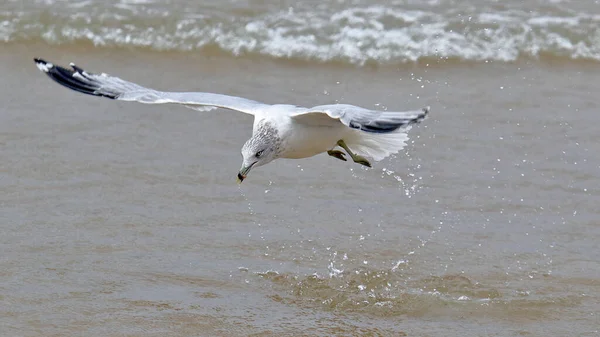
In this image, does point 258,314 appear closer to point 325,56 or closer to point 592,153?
point 592,153

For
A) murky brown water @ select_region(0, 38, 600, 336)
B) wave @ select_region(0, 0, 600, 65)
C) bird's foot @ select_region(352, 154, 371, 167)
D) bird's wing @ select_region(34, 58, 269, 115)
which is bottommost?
murky brown water @ select_region(0, 38, 600, 336)

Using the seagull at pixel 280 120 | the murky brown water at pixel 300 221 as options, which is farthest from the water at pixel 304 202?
the seagull at pixel 280 120

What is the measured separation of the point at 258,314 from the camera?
17.6 ft

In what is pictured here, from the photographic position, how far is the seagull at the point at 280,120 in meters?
5.29

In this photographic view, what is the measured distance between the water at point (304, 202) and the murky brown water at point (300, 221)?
0.02 m

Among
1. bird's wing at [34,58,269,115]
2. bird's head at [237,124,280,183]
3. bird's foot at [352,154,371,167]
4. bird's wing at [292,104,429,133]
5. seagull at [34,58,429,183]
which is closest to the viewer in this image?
bird's wing at [292,104,429,133]

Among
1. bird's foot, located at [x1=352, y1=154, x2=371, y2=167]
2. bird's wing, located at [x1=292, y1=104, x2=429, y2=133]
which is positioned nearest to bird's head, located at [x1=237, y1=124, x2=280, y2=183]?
bird's wing, located at [x1=292, y1=104, x2=429, y2=133]

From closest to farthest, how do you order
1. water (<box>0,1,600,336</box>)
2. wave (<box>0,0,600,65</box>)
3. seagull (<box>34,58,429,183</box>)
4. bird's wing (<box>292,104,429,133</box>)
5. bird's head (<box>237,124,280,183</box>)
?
1. bird's wing (<box>292,104,429,133</box>)
2. seagull (<box>34,58,429,183</box>)
3. water (<box>0,1,600,336</box>)
4. bird's head (<box>237,124,280,183</box>)
5. wave (<box>0,0,600,65</box>)

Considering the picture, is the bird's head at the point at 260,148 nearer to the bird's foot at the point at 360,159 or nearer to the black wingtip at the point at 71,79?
the bird's foot at the point at 360,159

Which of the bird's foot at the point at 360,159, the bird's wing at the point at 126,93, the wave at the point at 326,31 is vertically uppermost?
the wave at the point at 326,31

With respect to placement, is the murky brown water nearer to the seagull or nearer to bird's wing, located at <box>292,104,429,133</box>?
the seagull

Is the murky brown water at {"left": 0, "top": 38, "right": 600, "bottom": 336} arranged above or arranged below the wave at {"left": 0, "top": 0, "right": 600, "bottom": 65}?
below

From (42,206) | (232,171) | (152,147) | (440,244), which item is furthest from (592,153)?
(42,206)

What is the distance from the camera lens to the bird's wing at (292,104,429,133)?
4984mm
